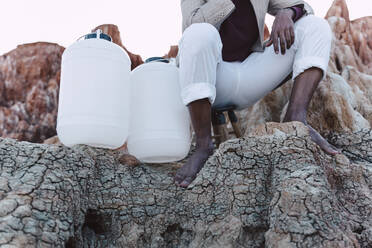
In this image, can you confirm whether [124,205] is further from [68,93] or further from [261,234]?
[68,93]

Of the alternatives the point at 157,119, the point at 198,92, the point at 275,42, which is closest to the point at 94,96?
the point at 157,119

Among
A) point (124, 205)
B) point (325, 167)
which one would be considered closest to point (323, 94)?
point (325, 167)

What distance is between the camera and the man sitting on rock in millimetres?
1441

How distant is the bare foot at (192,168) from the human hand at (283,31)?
57 cm

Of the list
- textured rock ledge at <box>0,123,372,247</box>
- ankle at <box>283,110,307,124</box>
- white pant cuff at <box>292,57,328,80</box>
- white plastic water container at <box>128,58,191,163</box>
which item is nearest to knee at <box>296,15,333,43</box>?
white pant cuff at <box>292,57,328,80</box>

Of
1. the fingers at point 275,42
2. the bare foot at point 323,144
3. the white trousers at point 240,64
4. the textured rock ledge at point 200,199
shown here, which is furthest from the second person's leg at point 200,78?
the bare foot at point 323,144

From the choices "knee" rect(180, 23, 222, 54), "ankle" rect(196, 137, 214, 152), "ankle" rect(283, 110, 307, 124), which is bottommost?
"ankle" rect(196, 137, 214, 152)

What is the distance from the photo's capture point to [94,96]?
5.18 feet

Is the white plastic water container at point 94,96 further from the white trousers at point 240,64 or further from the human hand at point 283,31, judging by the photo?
the human hand at point 283,31

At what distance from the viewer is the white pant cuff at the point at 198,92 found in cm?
142

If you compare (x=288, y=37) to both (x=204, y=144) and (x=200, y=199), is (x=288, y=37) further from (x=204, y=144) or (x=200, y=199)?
(x=200, y=199)

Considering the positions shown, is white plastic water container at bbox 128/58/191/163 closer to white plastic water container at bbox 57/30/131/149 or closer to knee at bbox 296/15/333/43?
white plastic water container at bbox 57/30/131/149

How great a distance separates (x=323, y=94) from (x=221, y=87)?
0.98 m

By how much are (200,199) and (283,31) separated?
834 millimetres
